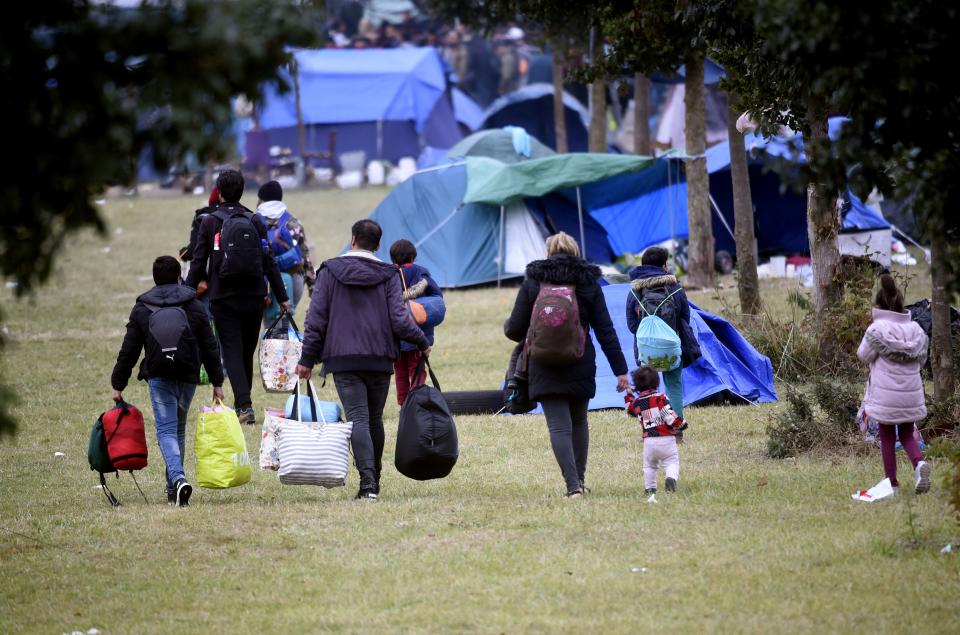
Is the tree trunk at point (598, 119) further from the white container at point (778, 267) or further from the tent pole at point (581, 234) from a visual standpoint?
the white container at point (778, 267)

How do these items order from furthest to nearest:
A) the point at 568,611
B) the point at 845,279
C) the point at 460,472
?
the point at 845,279 < the point at 460,472 < the point at 568,611

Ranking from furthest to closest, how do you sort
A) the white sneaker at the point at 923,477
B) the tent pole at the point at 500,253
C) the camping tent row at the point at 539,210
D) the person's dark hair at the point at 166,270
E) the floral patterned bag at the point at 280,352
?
1. the tent pole at the point at 500,253
2. the camping tent row at the point at 539,210
3. the floral patterned bag at the point at 280,352
4. the person's dark hair at the point at 166,270
5. the white sneaker at the point at 923,477

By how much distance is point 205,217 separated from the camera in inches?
400

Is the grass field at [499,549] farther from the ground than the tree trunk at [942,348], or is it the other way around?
the tree trunk at [942,348]

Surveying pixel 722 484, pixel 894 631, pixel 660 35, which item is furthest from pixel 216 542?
pixel 660 35

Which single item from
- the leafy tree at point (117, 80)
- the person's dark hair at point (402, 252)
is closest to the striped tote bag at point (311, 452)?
the person's dark hair at point (402, 252)

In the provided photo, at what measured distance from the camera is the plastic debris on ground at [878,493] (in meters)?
7.26

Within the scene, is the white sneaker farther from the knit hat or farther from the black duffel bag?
the knit hat

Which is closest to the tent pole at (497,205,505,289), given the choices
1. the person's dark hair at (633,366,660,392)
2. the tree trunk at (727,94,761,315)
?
the tree trunk at (727,94,761,315)

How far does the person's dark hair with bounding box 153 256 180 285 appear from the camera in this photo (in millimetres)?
7957

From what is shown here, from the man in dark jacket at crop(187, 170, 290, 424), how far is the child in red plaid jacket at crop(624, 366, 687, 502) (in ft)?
11.7

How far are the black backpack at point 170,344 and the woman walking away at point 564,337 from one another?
1908 mm

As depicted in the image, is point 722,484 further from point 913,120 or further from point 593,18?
point 593,18

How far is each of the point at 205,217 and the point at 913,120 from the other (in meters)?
6.29
